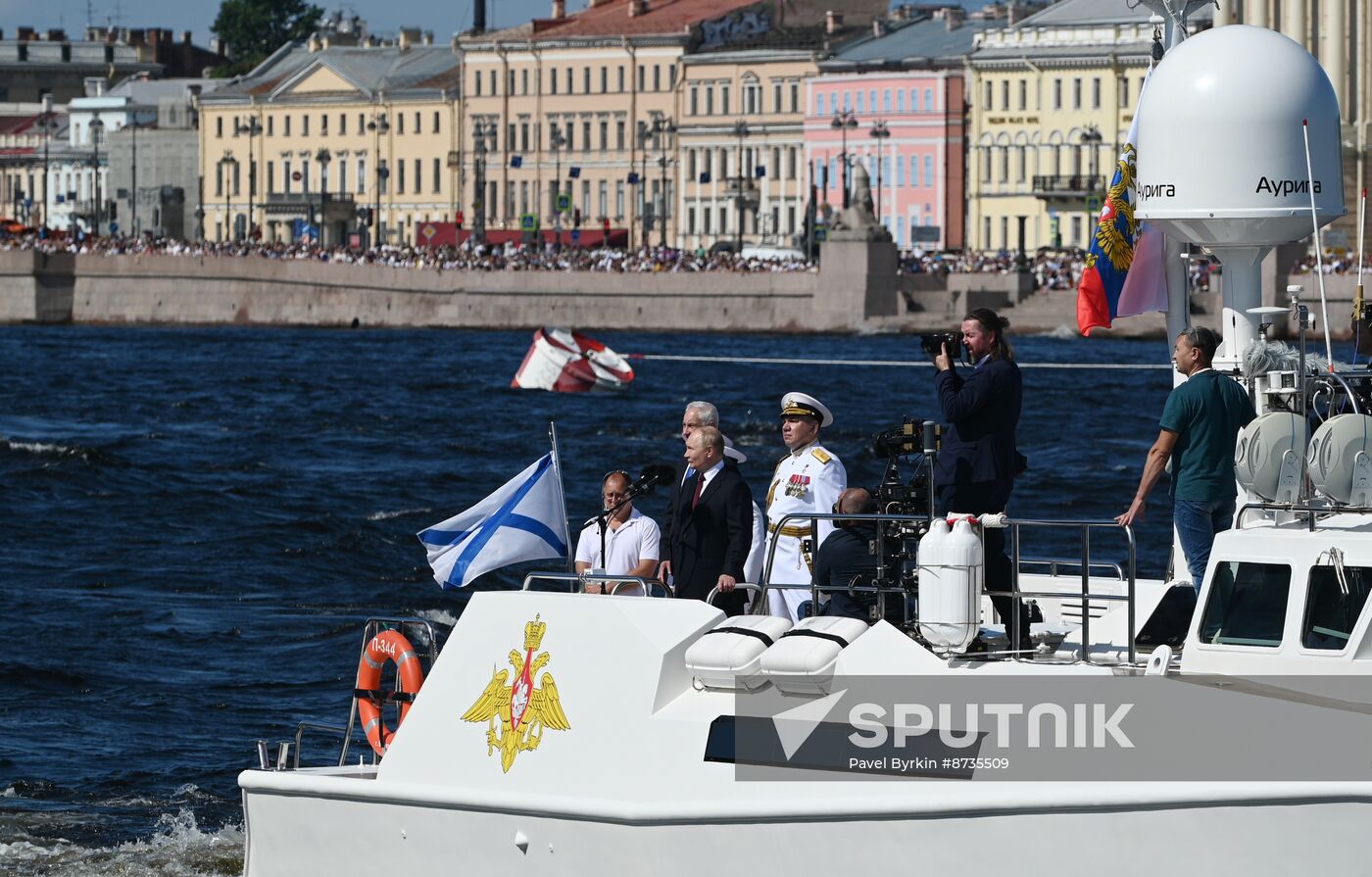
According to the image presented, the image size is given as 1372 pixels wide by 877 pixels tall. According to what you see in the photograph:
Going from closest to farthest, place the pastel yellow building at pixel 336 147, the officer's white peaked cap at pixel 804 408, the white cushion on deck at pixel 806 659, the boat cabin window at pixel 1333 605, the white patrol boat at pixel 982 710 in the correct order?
the white patrol boat at pixel 982 710 → the boat cabin window at pixel 1333 605 → the white cushion on deck at pixel 806 659 → the officer's white peaked cap at pixel 804 408 → the pastel yellow building at pixel 336 147

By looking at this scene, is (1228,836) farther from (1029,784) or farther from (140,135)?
(140,135)

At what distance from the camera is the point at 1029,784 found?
8.32 metres

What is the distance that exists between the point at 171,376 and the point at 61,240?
46961 mm

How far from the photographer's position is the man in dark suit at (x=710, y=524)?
10117 mm

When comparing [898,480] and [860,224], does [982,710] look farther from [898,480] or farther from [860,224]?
[860,224]

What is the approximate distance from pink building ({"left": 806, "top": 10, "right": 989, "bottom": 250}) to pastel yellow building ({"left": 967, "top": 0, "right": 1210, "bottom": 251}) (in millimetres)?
933

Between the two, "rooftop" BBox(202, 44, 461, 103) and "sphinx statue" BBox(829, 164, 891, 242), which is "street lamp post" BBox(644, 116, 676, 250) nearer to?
"rooftop" BBox(202, 44, 461, 103)

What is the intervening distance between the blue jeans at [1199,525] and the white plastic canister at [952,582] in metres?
0.99

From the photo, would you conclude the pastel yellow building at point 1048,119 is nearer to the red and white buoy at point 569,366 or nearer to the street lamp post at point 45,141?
the red and white buoy at point 569,366

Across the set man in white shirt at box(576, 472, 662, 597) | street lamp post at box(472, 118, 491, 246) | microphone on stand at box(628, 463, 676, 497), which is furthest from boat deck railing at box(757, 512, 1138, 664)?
street lamp post at box(472, 118, 491, 246)

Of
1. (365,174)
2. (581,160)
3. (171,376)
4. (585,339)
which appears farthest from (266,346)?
(365,174)

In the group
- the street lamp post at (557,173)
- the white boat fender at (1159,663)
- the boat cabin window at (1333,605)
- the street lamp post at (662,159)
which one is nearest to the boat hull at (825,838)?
the white boat fender at (1159,663)

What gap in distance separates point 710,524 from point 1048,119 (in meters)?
91.5

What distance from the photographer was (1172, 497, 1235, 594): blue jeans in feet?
30.8
